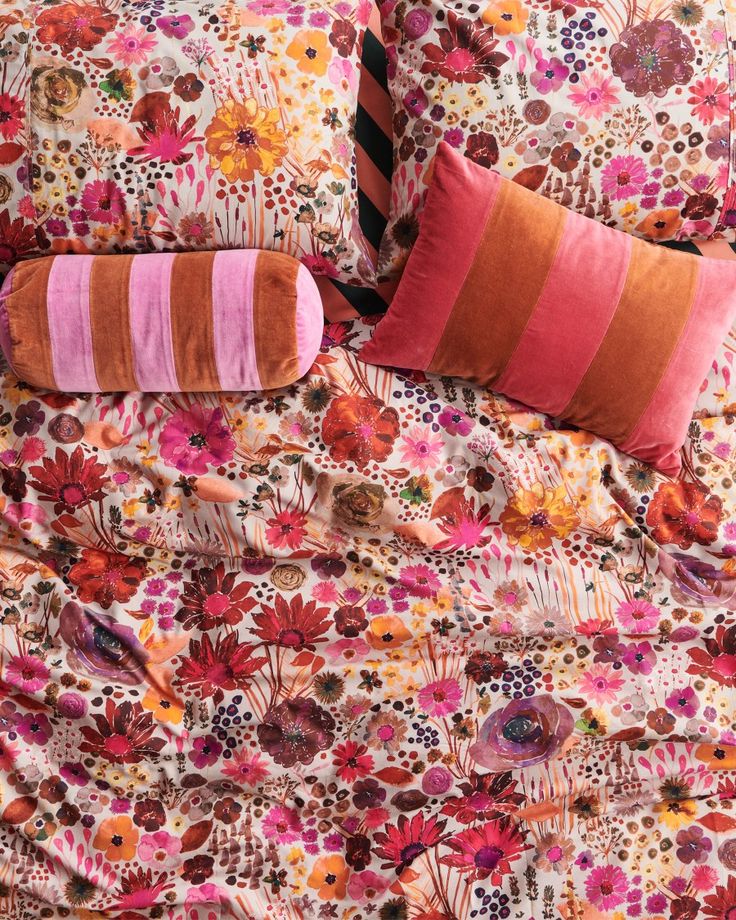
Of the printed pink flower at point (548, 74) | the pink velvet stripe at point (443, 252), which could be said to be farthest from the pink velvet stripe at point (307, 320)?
the printed pink flower at point (548, 74)

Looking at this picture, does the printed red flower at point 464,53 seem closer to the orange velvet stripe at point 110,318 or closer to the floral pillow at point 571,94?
the floral pillow at point 571,94

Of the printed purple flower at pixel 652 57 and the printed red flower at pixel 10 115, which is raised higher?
the printed purple flower at pixel 652 57

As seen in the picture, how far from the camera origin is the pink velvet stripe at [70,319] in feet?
4.07

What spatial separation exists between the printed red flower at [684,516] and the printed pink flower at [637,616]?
0.37 feet

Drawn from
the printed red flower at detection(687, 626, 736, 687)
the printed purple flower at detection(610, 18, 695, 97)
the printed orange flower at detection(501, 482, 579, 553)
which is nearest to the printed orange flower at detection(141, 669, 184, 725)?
the printed orange flower at detection(501, 482, 579, 553)

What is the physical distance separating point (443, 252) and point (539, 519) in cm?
44

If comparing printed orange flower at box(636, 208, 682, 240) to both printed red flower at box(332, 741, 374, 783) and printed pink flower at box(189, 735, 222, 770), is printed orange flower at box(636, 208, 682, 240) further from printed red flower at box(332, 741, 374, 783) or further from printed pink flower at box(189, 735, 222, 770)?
printed pink flower at box(189, 735, 222, 770)

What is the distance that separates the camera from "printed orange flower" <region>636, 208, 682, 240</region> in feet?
4.43

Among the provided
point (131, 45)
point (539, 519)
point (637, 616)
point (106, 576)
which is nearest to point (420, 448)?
point (539, 519)

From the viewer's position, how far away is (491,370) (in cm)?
131

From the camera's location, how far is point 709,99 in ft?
4.26

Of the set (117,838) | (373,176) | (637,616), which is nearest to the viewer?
(117,838)

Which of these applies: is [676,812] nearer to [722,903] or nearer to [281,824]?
[722,903]

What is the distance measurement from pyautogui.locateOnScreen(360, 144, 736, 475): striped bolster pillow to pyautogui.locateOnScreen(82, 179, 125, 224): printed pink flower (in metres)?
0.45
